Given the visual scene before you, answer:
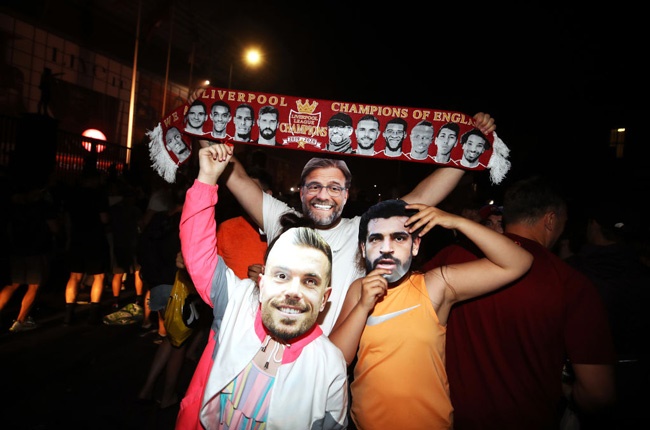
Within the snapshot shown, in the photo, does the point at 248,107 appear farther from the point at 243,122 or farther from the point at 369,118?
the point at 369,118

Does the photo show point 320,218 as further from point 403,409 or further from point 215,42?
point 215,42

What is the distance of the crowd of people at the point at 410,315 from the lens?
5.85 ft

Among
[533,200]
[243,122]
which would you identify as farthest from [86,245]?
[533,200]

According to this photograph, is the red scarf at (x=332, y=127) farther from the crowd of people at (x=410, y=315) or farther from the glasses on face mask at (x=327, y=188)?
the glasses on face mask at (x=327, y=188)

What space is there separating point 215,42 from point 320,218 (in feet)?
80.3

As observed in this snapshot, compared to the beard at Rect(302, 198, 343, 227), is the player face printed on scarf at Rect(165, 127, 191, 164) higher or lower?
higher

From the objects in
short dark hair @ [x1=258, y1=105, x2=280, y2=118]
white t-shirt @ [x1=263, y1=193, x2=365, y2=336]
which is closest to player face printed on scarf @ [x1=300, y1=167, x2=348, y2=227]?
white t-shirt @ [x1=263, y1=193, x2=365, y2=336]

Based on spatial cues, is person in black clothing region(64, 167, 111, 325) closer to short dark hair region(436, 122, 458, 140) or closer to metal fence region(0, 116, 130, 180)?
metal fence region(0, 116, 130, 180)

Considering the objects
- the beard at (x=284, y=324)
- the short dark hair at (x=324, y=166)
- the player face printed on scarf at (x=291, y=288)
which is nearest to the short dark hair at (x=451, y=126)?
the short dark hair at (x=324, y=166)

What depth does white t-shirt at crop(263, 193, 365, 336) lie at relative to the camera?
2.45 m

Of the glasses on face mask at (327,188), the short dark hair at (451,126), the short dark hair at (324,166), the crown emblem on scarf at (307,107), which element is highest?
the crown emblem on scarf at (307,107)

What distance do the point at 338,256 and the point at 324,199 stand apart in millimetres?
368

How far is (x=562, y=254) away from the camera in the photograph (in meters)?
5.18

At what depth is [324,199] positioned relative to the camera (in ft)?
8.55
